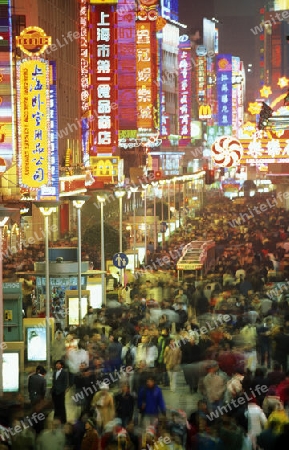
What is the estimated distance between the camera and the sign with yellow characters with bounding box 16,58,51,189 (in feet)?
113

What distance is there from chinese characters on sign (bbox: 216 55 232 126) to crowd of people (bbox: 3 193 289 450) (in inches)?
4664

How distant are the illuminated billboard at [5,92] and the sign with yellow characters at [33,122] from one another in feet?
5.08

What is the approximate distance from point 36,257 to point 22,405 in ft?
75.0

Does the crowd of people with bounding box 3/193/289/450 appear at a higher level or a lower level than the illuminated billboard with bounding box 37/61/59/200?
lower

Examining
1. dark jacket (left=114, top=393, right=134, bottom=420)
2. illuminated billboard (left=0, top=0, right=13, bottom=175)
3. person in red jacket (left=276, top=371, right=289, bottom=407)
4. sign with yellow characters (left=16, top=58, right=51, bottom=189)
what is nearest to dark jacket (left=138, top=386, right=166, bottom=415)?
dark jacket (left=114, top=393, right=134, bottom=420)

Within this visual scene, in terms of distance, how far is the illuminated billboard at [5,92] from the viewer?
36750mm

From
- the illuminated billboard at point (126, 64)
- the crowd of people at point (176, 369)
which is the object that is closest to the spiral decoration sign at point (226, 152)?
the crowd of people at point (176, 369)

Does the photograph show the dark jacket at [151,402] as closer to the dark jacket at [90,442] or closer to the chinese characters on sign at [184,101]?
→ the dark jacket at [90,442]

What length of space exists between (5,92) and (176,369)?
1920 cm

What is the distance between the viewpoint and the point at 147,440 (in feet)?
42.0

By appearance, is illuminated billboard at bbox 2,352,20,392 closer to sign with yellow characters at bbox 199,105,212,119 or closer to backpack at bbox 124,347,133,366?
backpack at bbox 124,347,133,366

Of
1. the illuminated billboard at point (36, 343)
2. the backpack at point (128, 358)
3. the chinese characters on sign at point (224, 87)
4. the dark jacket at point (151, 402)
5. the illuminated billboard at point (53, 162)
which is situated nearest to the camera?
the dark jacket at point (151, 402)

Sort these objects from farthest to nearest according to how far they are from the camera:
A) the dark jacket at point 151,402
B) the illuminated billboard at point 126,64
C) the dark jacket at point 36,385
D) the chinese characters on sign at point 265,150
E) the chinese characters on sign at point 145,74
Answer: the chinese characters on sign at point 145,74, the illuminated billboard at point 126,64, the chinese characters on sign at point 265,150, the dark jacket at point 36,385, the dark jacket at point 151,402

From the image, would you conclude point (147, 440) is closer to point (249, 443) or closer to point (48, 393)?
point (249, 443)
